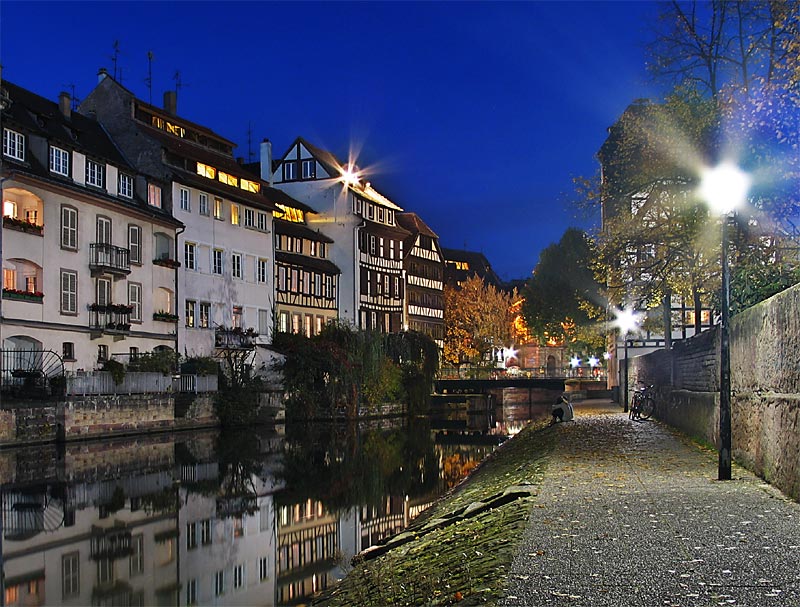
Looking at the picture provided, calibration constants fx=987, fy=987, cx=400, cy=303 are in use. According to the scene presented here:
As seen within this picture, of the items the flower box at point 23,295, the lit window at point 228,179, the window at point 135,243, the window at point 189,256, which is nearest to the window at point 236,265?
the window at point 189,256

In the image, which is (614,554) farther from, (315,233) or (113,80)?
(315,233)

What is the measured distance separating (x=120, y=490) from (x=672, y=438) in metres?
13.8

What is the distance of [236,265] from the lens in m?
57.1

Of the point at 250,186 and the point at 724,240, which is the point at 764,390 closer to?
the point at 724,240

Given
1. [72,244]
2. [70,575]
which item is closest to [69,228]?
[72,244]

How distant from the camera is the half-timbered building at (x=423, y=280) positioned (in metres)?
87.0

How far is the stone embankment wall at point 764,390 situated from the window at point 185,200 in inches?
1388

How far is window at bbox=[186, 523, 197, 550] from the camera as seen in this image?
1781 cm

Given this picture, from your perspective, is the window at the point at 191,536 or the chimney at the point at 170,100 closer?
the window at the point at 191,536

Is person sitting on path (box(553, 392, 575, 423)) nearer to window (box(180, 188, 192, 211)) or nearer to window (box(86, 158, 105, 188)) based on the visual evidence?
window (box(86, 158, 105, 188))

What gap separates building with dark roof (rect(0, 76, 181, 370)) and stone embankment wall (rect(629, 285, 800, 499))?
2559 cm

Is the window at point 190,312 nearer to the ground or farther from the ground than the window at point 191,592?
farther from the ground

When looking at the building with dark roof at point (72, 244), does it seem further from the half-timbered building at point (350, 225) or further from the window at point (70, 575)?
the half-timbered building at point (350, 225)

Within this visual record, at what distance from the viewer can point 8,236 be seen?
38.7 meters
